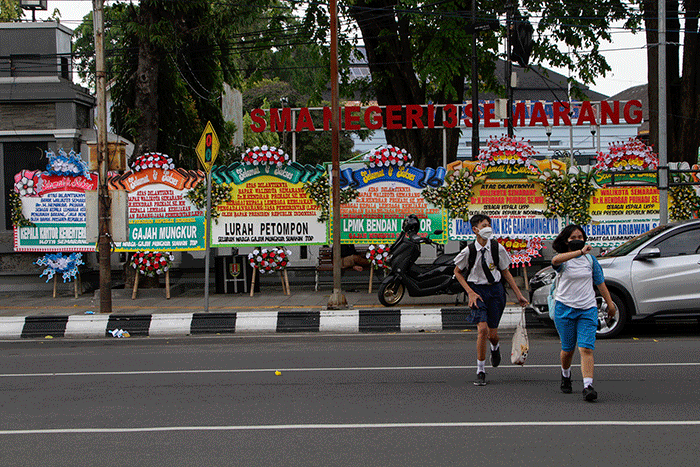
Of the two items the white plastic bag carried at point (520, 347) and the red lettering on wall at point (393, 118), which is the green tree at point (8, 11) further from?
the white plastic bag carried at point (520, 347)

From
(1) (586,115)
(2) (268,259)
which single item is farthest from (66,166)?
(1) (586,115)

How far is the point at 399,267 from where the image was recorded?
1357cm

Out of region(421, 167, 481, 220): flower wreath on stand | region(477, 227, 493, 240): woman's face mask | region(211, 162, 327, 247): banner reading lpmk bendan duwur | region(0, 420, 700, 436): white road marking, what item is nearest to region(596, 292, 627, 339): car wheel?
region(477, 227, 493, 240): woman's face mask

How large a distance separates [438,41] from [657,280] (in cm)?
1133

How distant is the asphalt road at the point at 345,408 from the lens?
5441mm

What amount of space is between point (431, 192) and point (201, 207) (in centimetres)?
480

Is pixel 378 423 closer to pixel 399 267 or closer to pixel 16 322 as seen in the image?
pixel 399 267

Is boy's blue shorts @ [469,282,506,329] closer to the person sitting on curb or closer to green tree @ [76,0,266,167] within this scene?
the person sitting on curb

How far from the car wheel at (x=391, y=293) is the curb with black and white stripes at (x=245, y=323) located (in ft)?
Result: 4.63

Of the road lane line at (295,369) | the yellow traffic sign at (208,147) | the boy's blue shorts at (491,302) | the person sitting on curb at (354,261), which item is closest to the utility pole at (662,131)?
the person sitting on curb at (354,261)

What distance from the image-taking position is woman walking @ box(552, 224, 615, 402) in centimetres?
690

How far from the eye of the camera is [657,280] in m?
10.6

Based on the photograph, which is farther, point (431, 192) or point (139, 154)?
point (139, 154)

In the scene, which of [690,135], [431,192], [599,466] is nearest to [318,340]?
[431,192]
